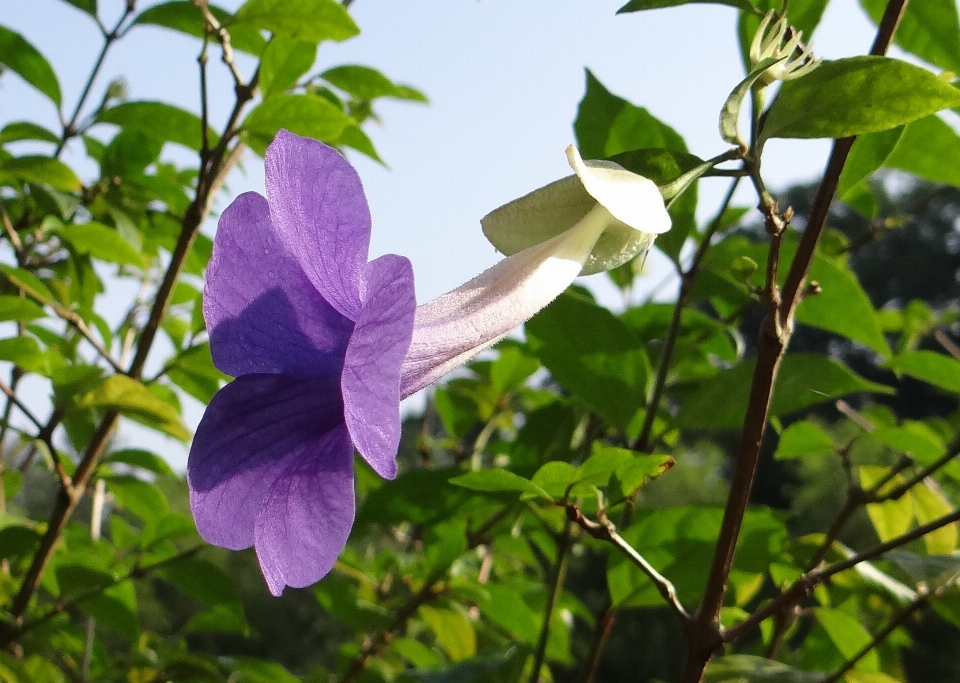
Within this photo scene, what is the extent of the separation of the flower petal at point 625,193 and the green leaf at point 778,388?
303 mm

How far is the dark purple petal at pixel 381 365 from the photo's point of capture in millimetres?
349

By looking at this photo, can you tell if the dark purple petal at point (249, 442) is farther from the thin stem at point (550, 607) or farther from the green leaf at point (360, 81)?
the green leaf at point (360, 81)

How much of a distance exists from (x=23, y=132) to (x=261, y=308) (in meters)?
0.92

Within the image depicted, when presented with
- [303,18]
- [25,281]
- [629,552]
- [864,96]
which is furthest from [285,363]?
[25,281]

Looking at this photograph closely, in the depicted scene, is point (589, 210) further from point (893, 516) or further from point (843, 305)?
point (893, 516)

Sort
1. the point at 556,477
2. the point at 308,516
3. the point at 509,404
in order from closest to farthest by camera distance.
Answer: the point at 308,516
the point at 556,477
the point at 509,404

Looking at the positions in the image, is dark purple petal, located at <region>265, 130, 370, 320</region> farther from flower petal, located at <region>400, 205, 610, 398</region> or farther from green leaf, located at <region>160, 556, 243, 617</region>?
green leaf, located at <region>160, 556, 243, 617</region>

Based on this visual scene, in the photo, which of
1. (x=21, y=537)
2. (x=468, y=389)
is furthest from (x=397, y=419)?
(x=468, y=389)

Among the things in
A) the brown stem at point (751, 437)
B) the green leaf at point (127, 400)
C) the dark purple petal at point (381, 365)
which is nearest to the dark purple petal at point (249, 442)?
the dark purple petal at point (381, 365)

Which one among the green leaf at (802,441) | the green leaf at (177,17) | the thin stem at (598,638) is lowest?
the thin stem at (598,638)

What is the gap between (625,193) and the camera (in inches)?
18.6

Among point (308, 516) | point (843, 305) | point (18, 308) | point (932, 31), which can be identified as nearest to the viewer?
point (308, 516)

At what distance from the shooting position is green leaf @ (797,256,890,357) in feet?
2.80

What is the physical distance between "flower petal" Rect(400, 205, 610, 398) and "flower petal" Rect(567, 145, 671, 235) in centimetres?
2
